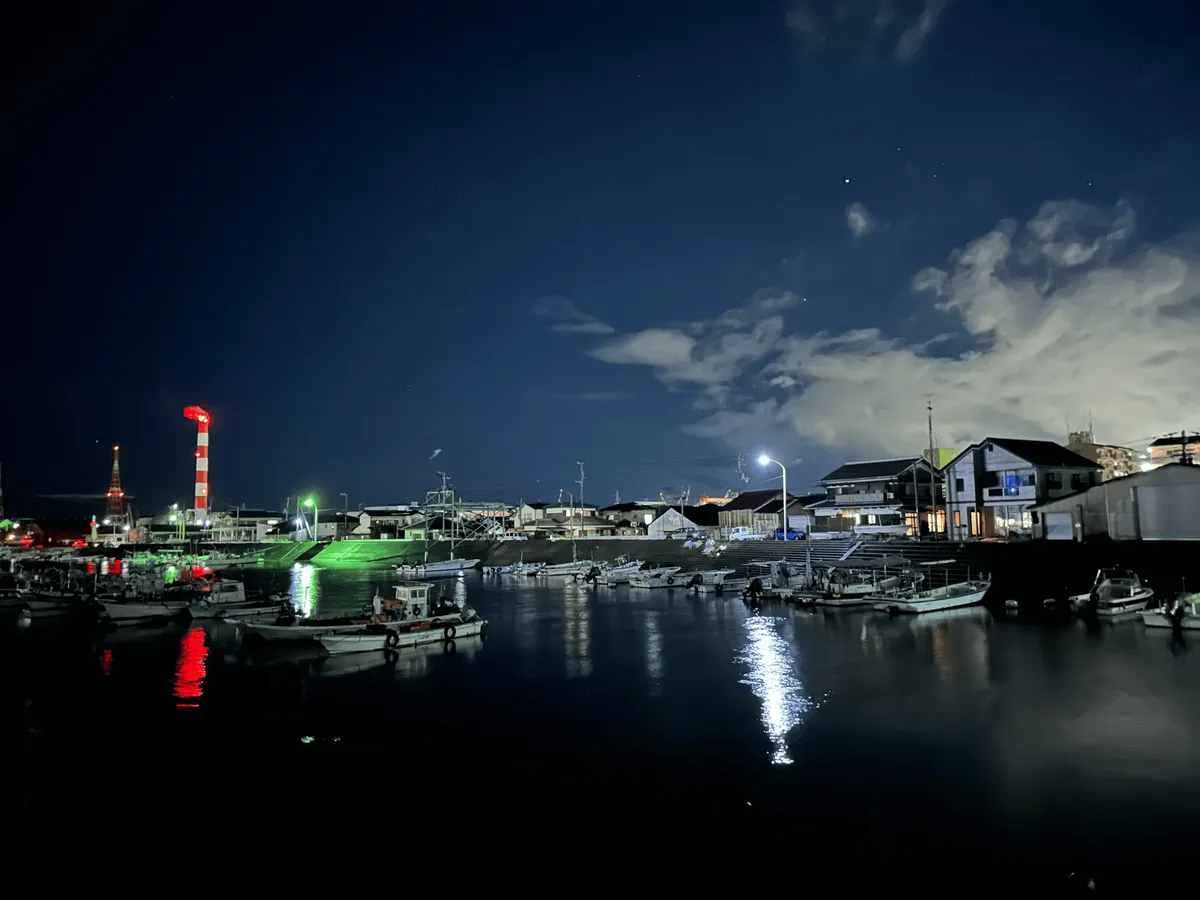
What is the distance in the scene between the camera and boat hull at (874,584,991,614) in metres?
37.4

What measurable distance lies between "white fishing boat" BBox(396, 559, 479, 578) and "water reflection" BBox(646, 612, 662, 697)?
39.6 metres

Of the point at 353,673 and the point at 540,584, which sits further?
the point at 540,584

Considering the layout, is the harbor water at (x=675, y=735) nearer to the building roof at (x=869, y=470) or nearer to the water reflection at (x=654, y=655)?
the water reflection at (x=654, y=655)

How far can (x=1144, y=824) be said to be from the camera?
12.3 m

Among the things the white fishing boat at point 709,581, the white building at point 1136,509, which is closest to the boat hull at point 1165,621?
the white building at point 1136,509

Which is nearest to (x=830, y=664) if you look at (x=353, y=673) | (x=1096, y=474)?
(x=353, y=673)

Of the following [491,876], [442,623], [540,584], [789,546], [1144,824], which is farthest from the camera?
[540,584]

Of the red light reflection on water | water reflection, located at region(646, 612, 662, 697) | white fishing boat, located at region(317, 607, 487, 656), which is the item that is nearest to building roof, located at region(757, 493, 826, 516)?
water reflection, located at region(646, 612, 662, 697)

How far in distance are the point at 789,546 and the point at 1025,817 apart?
4797 cm

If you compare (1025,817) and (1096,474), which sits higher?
(1096,474)

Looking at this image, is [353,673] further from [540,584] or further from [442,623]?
[540,584]

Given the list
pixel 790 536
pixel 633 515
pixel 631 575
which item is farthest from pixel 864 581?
pixel 633 515

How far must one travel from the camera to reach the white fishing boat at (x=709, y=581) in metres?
53.0

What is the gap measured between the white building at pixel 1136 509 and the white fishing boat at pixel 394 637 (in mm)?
38346
